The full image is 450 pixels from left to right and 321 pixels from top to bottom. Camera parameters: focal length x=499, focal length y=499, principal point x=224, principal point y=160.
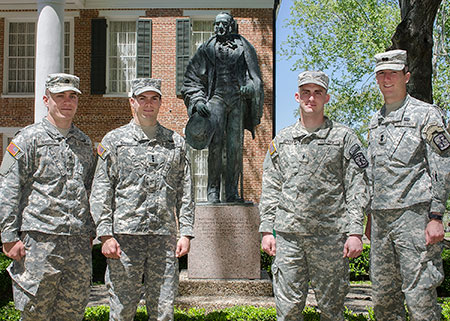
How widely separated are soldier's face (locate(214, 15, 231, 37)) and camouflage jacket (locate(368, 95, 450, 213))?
319 centimetres

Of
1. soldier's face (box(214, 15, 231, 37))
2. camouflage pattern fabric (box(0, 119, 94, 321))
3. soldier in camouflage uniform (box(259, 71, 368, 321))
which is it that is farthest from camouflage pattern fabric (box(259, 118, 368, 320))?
soldier's face (box(214, 15, 231, 37))

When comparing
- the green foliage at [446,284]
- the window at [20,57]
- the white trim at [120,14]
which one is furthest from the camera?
the window at [20,57]

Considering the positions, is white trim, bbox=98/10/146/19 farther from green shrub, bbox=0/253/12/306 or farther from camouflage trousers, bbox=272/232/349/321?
camouflage trousers, bbox=272/232/349/321

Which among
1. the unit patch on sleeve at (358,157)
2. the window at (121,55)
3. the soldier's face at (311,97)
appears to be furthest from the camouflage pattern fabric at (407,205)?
the window at (121,55)

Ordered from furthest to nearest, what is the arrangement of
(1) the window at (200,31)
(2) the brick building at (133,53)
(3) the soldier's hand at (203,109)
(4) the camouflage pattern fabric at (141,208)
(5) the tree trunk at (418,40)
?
1. (1) the window at (200,31)
2. (2) the brick building at (133,53)
3. (5) the tree trunk at (418,40)
4. (3) the soldier's hand at (203,109)
5. (4) the camouflage pattern fabric at (141,208)

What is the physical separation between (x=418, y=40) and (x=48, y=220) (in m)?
6.99

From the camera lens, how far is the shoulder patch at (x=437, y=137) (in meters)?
3.92

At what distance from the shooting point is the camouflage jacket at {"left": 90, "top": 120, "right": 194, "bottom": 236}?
3.84 metres

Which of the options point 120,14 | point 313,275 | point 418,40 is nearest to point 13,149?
point 313,275

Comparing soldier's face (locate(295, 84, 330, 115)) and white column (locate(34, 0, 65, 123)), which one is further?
white column (locate(34, 0, 65, 123))

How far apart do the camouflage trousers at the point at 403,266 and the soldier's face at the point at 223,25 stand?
3659 millimetres

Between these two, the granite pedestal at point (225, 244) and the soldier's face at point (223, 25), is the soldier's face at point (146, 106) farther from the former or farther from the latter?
the soldier's face at point (223, 25)

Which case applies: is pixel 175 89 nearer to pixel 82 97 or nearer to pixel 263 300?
pixel 82 97

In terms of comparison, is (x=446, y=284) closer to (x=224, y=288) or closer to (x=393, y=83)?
(x=224, y=288)
